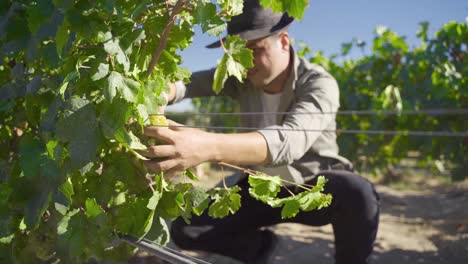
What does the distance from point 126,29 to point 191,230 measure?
131 cm

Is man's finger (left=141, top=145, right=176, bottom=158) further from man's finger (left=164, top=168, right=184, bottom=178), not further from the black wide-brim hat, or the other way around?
the black wide-brim hat

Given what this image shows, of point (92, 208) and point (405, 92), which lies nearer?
point (92, 208)

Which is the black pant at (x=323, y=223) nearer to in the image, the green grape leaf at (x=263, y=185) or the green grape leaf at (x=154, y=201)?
the green grape leaf at (x=263, y=185)

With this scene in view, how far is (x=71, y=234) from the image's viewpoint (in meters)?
1.28

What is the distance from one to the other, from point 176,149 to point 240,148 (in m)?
0.24

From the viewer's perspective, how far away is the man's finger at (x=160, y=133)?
4.26 feet

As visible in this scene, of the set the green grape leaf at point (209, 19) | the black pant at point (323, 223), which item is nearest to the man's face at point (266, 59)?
the black pant at point (323, 223)

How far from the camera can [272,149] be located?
61.7 inches

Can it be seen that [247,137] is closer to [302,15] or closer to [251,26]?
[302,15]

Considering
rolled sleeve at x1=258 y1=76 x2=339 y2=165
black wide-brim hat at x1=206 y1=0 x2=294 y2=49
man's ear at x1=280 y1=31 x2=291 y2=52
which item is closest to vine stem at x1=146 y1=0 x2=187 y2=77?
rolled sleeve at x1=258 y1=76 x2=339 y2=165

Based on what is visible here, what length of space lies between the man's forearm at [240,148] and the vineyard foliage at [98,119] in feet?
0.36

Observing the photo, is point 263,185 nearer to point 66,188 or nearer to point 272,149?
point 272,149

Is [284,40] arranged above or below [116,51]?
below

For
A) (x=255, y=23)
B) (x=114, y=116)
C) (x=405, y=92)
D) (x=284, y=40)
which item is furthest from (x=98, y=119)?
(x=405, y=92)
